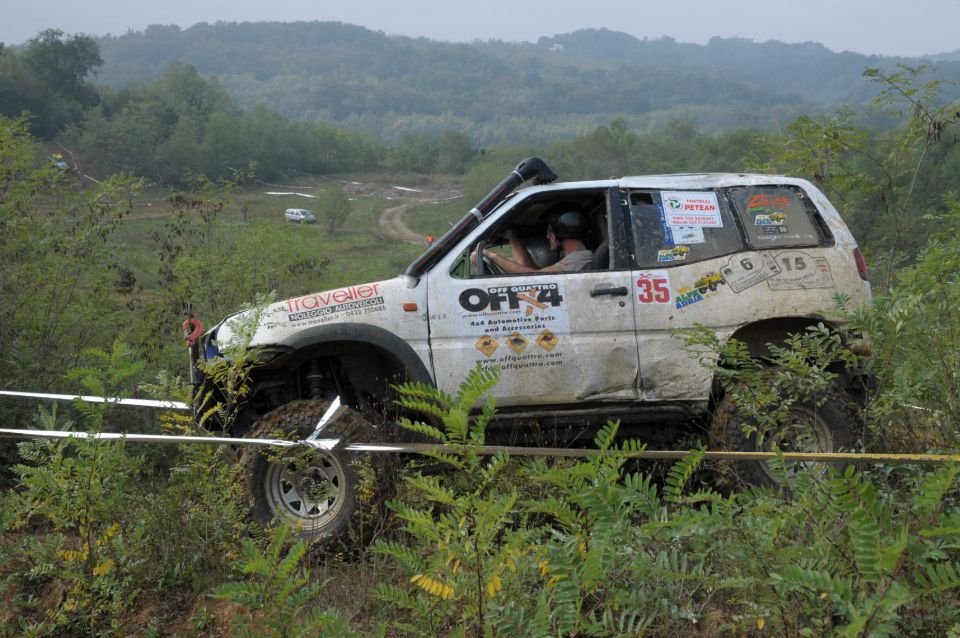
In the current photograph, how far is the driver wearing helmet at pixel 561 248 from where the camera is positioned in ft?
18.9

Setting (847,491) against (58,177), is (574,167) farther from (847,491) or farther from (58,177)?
(847,491)

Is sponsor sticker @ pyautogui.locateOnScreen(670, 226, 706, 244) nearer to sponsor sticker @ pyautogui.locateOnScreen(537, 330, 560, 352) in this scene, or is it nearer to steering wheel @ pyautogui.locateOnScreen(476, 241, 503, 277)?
sponsor sticker @ pyautogui.locateOnScreen(537, 330, 560, 352)

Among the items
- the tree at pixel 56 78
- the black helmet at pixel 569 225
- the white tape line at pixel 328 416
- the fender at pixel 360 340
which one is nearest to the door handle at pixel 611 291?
the black helmet at pixel 569 225

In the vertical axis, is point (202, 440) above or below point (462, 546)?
above

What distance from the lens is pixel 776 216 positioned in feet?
18.4

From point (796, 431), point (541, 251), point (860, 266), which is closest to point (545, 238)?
point (541, 251)

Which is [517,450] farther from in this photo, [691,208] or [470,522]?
[691,208]

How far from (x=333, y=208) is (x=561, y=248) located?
158ft

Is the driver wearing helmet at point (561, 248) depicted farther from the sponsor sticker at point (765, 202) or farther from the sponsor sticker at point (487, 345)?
the sponsor sticker at point (765, 202)

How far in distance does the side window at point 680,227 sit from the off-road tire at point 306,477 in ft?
6.92

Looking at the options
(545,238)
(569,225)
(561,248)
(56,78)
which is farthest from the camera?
(56,78)

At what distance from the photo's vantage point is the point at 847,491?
9.09ft

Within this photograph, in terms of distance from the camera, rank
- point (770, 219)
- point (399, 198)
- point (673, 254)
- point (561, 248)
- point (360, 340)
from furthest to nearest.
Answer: point (399, 198) → point (561, 248) → point (770, 219) → point (673, 254) → point (360, 340)

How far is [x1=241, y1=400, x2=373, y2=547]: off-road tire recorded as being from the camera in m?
4.82
